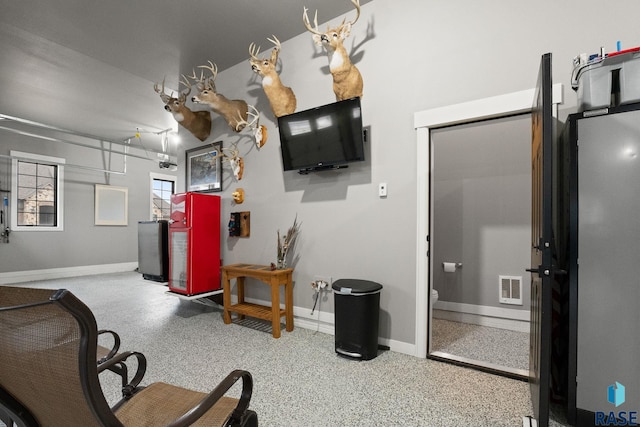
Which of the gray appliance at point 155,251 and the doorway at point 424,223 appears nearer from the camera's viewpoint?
the doorway at point 424,223

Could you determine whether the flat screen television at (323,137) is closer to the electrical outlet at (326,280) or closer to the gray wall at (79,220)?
the electrical outlet at (326,280)

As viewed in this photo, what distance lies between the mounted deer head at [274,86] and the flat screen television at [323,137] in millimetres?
181

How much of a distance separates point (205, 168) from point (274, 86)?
1.75m

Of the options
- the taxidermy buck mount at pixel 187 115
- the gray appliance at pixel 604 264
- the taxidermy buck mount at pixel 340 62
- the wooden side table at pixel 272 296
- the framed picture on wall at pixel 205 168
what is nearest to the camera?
the gray appliance at pixel 604 264

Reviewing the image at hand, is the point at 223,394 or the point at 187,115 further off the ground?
the point at 187,115

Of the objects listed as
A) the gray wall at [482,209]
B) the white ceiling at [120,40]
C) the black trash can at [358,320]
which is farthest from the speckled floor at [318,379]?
the white ceiling at [120,40]

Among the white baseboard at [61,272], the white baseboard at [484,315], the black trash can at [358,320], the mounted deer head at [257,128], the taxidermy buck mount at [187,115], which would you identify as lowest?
the white baseboard at [61,272]

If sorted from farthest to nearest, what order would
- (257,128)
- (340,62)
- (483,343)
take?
(257,128) → (483,343) → (340,62)

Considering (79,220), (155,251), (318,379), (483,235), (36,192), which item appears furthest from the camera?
(79,220)

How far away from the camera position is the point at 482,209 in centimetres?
347

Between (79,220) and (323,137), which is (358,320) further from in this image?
(79,220)

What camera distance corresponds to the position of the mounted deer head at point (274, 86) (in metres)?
3.10

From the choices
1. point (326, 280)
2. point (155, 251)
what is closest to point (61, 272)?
point (155, 251)

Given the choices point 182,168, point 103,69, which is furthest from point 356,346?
point 103,69
